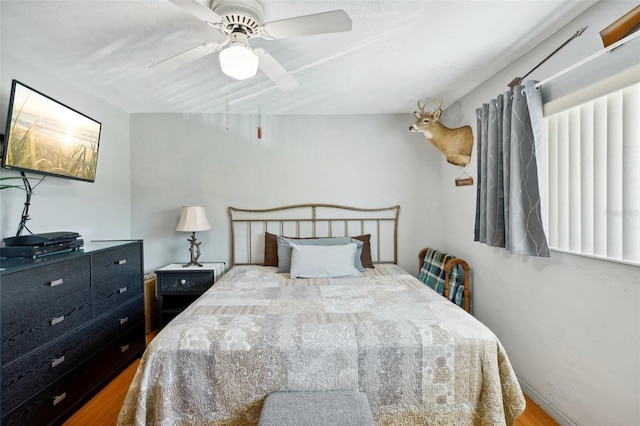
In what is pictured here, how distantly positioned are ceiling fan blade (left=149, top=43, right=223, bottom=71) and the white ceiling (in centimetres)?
21

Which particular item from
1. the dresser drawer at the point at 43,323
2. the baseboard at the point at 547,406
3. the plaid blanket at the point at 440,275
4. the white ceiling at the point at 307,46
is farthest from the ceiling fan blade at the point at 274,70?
the baseboard at the point at 547,406

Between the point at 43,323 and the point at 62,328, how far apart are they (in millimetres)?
153

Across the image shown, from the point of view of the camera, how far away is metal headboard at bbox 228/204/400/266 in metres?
3.38

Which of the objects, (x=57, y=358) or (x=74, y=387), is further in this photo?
(x=74, y=387)

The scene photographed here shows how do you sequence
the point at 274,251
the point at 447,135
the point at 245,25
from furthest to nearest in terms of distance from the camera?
the point at 274,251 < the point at 447,135 < the point at 245,25

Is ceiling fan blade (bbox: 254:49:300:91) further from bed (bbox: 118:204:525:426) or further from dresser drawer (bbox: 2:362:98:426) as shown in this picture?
dresser drawer (bbox: 2:362:98:426)

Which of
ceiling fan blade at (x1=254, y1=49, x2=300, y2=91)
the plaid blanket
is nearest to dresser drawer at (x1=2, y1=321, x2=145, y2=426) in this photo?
ceiling fan blade at (x1=254, y1=49, x2=300, y2=91)

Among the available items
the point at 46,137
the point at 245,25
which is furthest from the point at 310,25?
the point at 46,137

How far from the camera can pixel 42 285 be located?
1.71m

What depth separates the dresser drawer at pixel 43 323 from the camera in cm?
152

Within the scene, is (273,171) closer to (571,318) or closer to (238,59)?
(238,59)

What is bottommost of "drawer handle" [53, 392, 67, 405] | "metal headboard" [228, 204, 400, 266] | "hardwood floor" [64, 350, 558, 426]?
"hardwood floor" [64, 350, 558, 426]

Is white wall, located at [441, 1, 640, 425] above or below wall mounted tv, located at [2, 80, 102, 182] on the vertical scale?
below

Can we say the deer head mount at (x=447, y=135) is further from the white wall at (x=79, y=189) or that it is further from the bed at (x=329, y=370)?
the white wall at (x=79, y=189)
